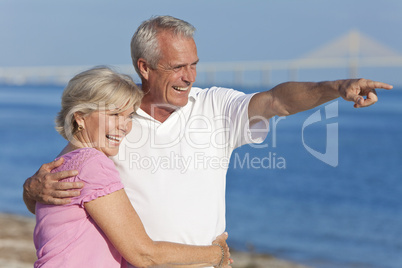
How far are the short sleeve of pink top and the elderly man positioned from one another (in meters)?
0.48

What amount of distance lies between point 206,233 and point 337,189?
377 inches

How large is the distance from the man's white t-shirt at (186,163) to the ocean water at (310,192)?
0.77m

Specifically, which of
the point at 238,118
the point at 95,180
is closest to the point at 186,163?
the point at 238,118

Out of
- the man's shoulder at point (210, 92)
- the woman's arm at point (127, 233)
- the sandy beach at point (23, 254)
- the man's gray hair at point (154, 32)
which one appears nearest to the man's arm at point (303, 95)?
the man's shoulder at point (210, 92)

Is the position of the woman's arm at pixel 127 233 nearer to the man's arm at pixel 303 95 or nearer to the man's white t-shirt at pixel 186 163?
the man's white t-shirt at pixel 186 163

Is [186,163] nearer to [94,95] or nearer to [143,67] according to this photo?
[143,67]

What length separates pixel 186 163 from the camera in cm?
224

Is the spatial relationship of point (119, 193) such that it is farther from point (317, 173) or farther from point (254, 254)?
point (317, 173)

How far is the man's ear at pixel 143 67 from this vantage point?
2.39m

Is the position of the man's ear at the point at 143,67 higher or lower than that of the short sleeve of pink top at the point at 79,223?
higher

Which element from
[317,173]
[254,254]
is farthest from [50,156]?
[254,254]

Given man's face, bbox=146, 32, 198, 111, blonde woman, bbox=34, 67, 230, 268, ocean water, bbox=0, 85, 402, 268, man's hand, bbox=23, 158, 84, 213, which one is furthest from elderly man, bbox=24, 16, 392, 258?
ocean water, bbox=0, 85, 402, 268

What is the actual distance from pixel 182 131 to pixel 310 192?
893 centimetres

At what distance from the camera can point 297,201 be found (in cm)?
980
